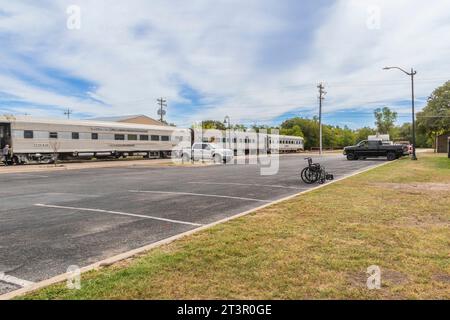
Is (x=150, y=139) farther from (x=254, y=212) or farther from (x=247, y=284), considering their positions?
(x=247, y=284)

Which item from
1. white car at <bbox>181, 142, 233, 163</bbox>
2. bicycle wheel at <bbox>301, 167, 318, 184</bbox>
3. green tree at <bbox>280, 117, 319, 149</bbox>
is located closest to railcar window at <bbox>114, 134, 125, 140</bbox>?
white car at <bbox>181, 142, 233, 163</bbox>

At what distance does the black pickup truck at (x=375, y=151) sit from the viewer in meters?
31.8

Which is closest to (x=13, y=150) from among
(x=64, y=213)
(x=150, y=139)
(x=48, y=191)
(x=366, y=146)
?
(x=150, y=139)

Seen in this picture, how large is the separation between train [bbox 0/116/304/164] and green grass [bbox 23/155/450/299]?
26.3m

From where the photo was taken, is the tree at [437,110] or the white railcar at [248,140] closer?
the tree at [437,110]

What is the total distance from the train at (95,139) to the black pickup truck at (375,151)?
15803 millimetres

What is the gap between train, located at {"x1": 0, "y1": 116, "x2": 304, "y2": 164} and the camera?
27.2 metres

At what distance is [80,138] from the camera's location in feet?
104

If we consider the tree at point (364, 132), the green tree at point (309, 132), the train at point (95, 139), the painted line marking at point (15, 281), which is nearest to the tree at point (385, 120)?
the tree at point (364, 132)

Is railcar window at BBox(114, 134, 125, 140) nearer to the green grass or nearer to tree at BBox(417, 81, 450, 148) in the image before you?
the green grass

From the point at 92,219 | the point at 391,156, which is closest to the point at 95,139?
the point at 92,219

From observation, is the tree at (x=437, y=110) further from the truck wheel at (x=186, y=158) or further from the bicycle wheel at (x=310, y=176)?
the bicycle wheel at (x=310, y=176)
